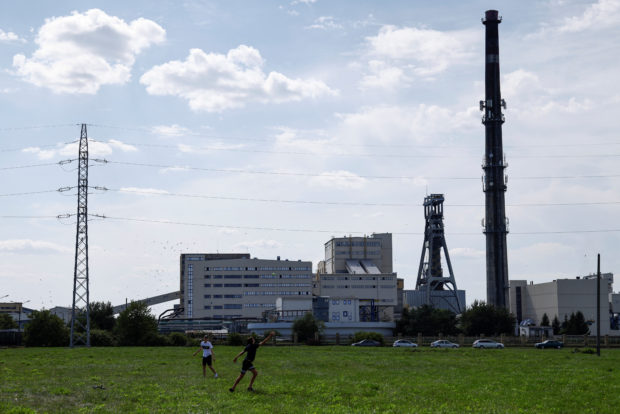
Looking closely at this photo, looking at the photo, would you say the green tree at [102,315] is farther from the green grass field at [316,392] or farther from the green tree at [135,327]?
the green grass field at [316,392]

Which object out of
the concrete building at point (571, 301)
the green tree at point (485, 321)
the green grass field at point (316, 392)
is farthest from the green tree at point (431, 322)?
the green grass field at point (316, 392)

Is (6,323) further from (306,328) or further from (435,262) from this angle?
(435,262)

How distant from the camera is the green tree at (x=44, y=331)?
84.5 metres

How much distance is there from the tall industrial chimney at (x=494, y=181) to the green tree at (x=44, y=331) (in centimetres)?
9739

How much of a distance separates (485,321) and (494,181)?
114 feet

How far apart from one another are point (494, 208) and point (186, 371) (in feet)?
418

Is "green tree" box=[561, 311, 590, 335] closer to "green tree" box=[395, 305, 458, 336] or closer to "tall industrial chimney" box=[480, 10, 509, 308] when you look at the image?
"tall industrial chimney" box=[480, 10, 509, 308]

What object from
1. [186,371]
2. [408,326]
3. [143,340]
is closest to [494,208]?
[408,326]

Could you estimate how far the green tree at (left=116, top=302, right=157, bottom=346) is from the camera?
8756 centimetres

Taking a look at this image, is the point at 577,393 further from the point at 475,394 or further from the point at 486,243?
the point at 486,243

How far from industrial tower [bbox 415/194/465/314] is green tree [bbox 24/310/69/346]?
115986mm

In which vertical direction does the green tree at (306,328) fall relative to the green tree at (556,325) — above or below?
above

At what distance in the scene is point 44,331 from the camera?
84625mm

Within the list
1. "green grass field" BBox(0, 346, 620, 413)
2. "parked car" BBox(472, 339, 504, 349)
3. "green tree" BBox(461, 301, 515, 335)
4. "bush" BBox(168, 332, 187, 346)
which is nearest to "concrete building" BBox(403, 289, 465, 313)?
"green tree" BBox(461, 301, 515, 335)
